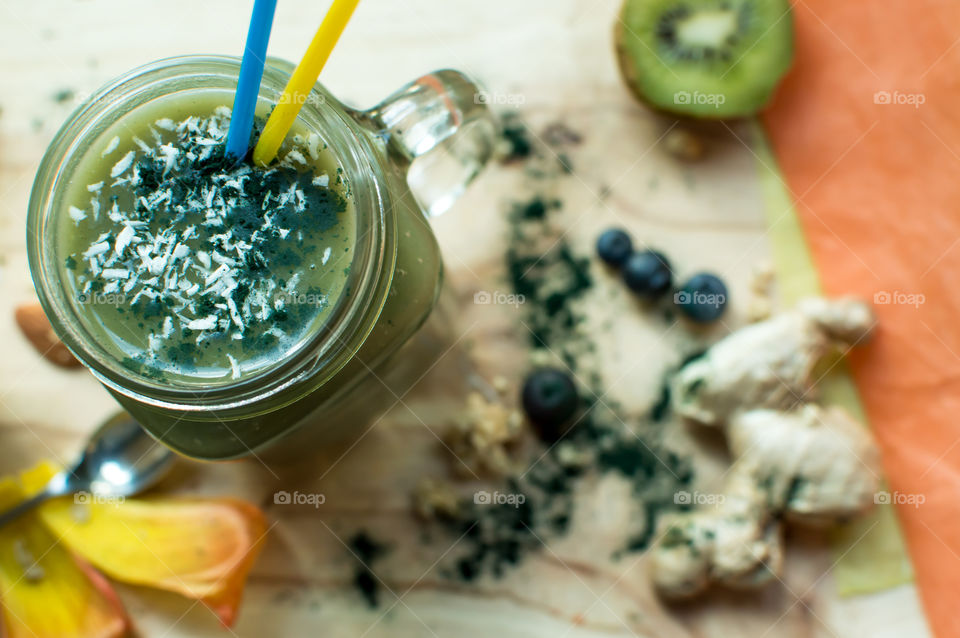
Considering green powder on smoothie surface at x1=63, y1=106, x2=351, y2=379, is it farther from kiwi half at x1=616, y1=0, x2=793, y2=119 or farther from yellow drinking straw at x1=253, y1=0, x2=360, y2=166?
kiwi half at x1=616, y1=0, x2=793, y2=119

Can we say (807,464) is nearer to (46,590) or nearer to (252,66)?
(252,66)

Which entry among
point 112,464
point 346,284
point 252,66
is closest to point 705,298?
point 346,284

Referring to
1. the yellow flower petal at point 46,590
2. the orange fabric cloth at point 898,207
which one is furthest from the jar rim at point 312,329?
the orange fabric cloth at point 898,207

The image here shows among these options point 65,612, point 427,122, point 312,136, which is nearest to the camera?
point 312,136

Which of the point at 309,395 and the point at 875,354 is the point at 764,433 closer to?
the point at 875,354

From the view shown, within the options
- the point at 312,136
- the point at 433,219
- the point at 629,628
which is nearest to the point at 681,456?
the point at 629,628

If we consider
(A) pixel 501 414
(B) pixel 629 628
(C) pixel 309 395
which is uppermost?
(C) pixel 309 395
